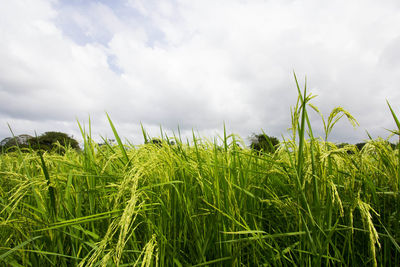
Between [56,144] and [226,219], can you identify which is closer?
[226,219]

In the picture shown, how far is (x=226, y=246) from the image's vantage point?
4.82 feet

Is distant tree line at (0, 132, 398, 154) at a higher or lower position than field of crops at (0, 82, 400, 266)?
higher

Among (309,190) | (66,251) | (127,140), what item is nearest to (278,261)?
(309,190)

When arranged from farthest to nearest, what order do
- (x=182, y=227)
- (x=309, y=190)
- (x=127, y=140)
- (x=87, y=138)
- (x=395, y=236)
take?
(x=127, y=140) < (x=87, y=138) < (x=182, y=227) < (x=395, y=236) < (x=309, y=190)

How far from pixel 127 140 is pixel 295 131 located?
2341 millimetres

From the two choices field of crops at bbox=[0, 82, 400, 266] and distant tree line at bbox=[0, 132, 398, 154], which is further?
distant tree line at bbox=[0, 132, 398, 154]

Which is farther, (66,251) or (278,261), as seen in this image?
(66,251)

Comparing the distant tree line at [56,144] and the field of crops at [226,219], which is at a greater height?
the distant tree line at [56,144]

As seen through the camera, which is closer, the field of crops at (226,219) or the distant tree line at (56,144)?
the field of crops at (226,219)

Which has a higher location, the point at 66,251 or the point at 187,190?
the point at 187,190

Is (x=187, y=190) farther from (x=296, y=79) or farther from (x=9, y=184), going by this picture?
(x=9, y=184)

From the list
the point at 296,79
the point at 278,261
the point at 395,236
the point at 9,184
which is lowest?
the point at 278,261

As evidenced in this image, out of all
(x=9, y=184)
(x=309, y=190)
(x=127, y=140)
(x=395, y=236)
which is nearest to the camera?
(x=309, y=190)

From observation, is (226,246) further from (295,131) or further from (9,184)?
(9,184)
